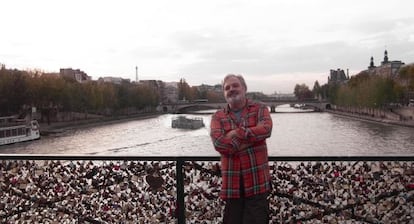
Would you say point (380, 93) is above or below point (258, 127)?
above

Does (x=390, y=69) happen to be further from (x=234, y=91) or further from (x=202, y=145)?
(x=234, y=91)

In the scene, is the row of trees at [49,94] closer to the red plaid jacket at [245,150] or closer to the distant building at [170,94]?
the red plaid jacket at [245,150]

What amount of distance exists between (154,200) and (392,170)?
2.26 metres

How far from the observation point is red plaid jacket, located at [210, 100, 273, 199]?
3.11 meters

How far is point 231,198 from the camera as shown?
325 centimetres

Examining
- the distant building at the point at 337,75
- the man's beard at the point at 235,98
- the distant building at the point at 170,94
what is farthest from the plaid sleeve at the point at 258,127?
the distant building at the point at 337,75

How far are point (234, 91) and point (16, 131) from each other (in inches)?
1584

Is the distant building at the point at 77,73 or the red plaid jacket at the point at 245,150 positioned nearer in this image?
the red plaid jacket at the point at 245,150

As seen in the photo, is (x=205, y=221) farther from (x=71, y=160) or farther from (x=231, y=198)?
(x=71, y=160)

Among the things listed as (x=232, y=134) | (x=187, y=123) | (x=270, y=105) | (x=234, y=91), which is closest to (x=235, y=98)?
(x=234, y=91)

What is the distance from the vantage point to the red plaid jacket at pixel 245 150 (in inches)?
122

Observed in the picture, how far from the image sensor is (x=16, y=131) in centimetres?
3925

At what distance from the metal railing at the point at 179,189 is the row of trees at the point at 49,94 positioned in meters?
43.0

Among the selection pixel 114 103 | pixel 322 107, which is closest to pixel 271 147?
pixel 114 103
